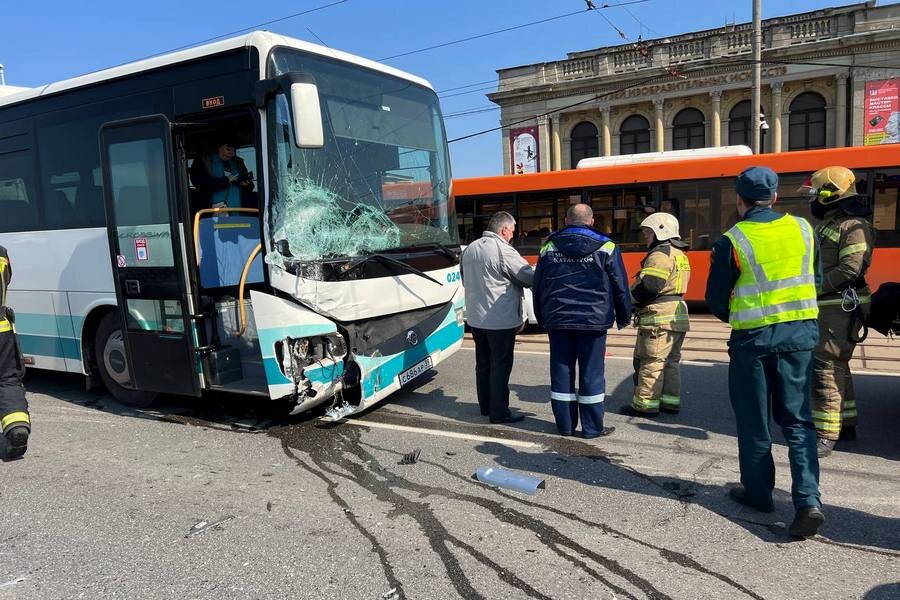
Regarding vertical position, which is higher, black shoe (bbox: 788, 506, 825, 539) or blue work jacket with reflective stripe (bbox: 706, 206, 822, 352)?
blue work jacket with reflective stripe (bbox: 706, 206, 822, 352)

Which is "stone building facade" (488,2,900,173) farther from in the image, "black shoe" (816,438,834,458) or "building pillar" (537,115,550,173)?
"black shoe" (816,438,834,458)

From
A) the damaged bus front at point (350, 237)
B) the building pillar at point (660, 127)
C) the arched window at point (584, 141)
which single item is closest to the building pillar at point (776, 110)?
the building pillar at point (660, 127)

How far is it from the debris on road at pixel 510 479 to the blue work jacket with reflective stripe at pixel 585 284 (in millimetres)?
1210

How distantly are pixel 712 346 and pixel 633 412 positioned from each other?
11.9ft

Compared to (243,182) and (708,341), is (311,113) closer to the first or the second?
(243,182)

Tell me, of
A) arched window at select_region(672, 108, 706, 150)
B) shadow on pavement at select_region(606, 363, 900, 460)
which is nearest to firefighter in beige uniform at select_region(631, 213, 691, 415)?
shadow on pavement at select_region(606, 363, 900, 460)

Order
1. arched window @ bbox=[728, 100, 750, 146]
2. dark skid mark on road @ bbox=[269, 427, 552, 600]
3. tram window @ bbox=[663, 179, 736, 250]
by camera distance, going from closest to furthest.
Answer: dark skid mark on road @ bbox=[269, 427, 552, 600], tram window @ bbox=[663, 179, 736, 250], arched window @ bbox=[728, 100, 750, 146]

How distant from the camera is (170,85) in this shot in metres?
5.20

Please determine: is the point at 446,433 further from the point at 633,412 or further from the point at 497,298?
the point at 633,412

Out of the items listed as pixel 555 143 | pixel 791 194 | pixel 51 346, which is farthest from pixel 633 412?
pixel 555 143

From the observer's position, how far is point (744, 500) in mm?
3730

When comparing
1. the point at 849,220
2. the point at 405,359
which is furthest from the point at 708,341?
the point at 405,359

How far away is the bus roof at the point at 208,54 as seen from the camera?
4.80 meters

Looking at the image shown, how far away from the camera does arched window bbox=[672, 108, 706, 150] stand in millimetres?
33844
